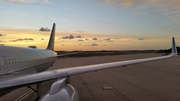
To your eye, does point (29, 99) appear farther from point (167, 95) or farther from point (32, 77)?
point (167, 95)

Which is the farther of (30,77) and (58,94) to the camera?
(30,77)

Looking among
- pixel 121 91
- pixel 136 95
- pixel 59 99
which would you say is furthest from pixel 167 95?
pixel 59 99

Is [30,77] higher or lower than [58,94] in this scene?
higher

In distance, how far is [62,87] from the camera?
8562 mm

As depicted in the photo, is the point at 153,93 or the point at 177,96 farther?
the point at 153,93

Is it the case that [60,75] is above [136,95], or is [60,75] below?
above

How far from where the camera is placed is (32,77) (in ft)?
26.9

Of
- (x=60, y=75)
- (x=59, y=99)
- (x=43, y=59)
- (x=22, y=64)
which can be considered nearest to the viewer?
(x=59, y=99)

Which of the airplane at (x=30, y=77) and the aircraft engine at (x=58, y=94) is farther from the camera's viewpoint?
the airplane at (x=30, y=77)

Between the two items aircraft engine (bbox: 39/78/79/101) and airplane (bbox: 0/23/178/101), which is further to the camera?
airplane (bbox: 0/23/178/101)

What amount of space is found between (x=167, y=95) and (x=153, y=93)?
905 millimetres

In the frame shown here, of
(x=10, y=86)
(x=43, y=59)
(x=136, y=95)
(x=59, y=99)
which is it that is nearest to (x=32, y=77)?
(x=10, y=86)

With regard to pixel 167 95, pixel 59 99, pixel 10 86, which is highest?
pixel 10 86

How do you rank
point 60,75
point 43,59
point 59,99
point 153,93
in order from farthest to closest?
point 43,59 → point 153,93 → point 60,75 → point 59,99
